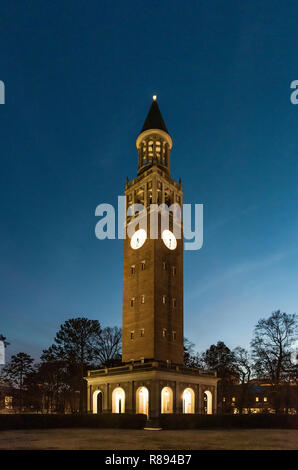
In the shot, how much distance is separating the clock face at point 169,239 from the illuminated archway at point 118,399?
22132 mm

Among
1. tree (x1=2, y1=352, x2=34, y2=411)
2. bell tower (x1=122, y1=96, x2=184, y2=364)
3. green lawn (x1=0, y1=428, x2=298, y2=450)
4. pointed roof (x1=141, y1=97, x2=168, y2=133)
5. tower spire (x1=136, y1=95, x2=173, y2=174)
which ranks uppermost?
pointed roof (x1=141, y1=97, x2=168, y2=133)

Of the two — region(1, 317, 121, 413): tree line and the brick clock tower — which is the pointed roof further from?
region(1, 317, 121, 413): tree line

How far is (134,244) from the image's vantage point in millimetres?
63375

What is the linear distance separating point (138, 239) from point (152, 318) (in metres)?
13.1

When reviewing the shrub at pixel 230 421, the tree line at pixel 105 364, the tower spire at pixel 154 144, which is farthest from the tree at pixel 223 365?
the tower spire at pixel 154 144

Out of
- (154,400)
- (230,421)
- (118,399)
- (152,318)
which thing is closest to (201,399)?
(230,421)

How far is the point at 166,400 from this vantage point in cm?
5141

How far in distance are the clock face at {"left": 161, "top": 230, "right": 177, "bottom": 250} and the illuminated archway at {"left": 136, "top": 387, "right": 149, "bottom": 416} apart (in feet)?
70.7

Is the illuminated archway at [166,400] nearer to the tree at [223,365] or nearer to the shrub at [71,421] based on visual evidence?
the shrub at [71,421]

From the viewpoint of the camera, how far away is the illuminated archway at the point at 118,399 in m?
52.8

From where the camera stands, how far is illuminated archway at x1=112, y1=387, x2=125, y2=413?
52844 mm

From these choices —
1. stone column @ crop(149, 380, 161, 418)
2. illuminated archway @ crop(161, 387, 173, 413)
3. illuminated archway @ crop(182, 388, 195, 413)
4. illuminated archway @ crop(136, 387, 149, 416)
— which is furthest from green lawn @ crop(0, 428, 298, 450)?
illuminated archway @ crop(182, 388, 195, 413)
